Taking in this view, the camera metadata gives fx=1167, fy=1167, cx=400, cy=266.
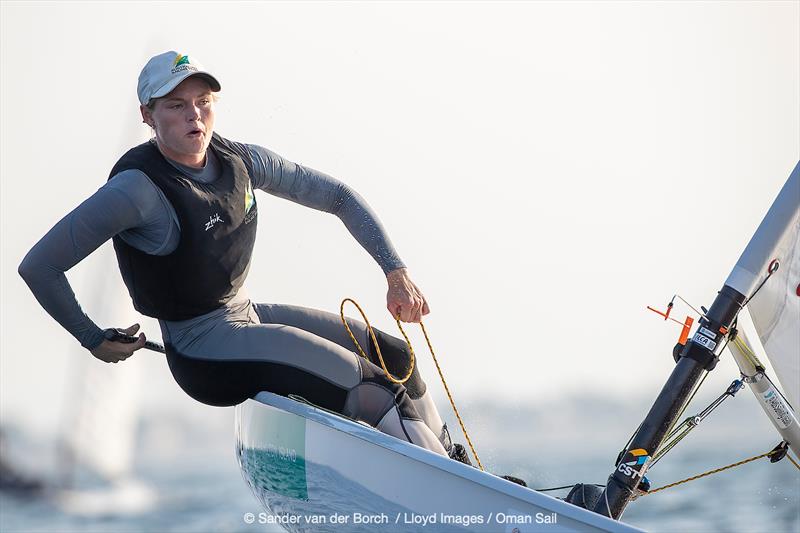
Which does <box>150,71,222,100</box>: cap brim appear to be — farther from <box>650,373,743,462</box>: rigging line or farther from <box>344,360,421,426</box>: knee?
<box>650,373,743,462</box>: rigging line

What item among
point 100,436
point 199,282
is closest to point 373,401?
point 199,282

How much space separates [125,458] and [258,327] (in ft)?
52.2

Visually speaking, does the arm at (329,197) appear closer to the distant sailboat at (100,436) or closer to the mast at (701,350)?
the mast at (701,350)

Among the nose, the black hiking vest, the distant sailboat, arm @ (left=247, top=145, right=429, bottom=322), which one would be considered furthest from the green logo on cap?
the distant sailboat

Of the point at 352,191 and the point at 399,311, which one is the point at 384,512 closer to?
the point at 399,311

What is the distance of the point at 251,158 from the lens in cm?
317

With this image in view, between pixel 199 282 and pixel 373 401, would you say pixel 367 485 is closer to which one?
pixel 373 401

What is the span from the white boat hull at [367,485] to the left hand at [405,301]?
34 cm

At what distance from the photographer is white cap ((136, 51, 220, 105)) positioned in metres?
2.84

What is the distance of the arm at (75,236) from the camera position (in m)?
2.71

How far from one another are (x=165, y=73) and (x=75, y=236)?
1.53 ft

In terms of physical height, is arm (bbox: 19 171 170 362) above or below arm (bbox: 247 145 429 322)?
below

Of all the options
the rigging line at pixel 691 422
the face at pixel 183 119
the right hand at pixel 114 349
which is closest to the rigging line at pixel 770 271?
the rigging line at pixel 691 422

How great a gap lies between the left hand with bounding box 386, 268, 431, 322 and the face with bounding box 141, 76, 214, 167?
2.00 feet
